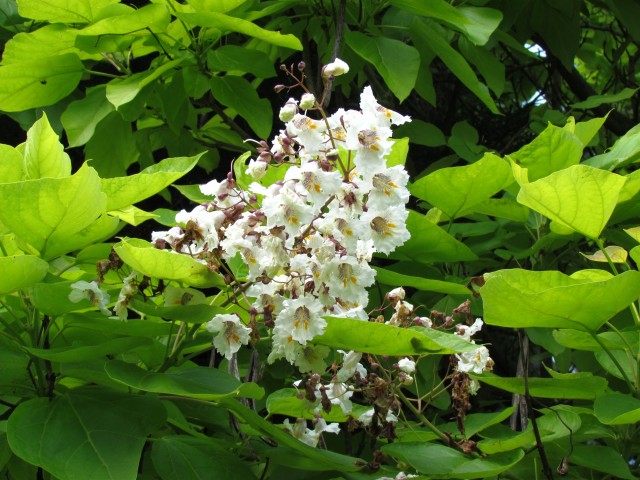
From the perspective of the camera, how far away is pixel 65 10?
57.0 inches

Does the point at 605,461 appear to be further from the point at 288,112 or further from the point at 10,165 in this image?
the point at 10,165

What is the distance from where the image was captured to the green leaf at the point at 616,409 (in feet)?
2.92

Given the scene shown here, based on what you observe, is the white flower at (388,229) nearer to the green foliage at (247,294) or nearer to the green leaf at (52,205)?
the green foliage at (247,294)

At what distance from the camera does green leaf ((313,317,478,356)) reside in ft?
2.65

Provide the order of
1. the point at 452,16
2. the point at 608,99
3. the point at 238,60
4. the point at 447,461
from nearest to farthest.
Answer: the point at 447,461, the point at 452,16, the point at 238,60, the point at 608,99

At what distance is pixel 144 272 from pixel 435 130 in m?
1.09

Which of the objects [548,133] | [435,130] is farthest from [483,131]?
[548,133]

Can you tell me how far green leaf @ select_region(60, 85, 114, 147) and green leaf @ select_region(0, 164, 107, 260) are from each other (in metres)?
0.68

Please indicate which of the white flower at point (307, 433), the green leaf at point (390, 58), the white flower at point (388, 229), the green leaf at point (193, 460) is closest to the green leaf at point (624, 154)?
the green leaf at point (390, 58)

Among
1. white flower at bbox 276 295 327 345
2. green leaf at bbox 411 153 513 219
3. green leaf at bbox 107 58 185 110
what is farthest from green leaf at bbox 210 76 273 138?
white flower at bbox 276 295 327 345

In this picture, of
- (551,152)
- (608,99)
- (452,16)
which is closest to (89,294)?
(551,152)

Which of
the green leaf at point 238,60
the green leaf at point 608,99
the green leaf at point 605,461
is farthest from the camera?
the green leaf at point 608,99

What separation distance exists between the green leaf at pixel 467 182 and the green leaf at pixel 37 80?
701 millimetres

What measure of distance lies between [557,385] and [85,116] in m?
1.01
